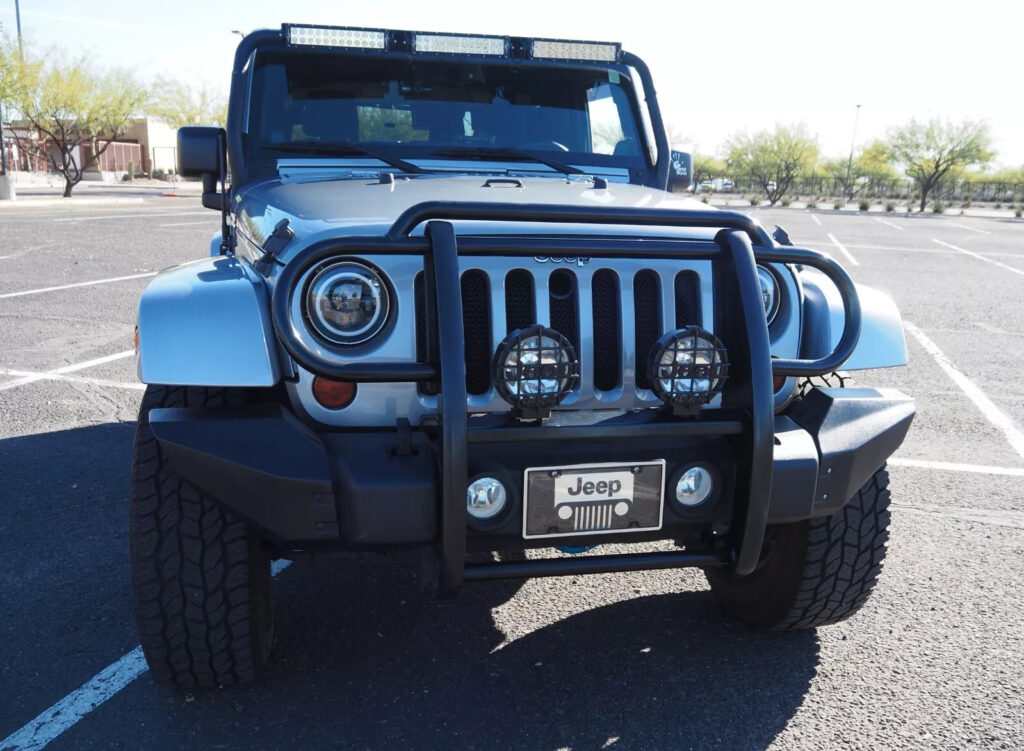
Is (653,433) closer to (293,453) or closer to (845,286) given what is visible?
(845,286)

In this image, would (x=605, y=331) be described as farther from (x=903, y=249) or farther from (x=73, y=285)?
(x=903, y=249)

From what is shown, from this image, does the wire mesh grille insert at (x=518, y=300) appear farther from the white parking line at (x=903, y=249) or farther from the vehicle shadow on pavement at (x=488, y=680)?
the white parking line at (x=903, y=249)

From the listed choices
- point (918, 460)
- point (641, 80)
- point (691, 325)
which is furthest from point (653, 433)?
point (918, 460)

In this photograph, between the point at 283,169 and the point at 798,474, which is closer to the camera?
the point at 798,474

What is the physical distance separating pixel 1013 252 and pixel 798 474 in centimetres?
2026

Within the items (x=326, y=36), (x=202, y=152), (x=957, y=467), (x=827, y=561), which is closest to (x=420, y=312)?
(x=827, y=561)

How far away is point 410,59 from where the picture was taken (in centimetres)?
373

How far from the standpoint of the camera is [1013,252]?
770 inches

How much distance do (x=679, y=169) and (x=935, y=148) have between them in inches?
2217

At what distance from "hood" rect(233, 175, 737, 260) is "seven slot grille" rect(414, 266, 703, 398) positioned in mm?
123

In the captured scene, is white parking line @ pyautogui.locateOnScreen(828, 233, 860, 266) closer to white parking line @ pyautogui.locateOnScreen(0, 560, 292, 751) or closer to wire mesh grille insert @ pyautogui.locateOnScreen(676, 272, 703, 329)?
wire mesh grille insert @ pyautogui.locateOnScreen(676, 272, 703, 329)

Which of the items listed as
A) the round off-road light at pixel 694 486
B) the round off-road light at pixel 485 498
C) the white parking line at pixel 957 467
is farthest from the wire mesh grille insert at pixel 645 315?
the white parking line at pixel 957 467

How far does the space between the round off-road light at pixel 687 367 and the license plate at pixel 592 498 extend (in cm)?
17

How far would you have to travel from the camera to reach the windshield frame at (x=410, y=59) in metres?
3.57
